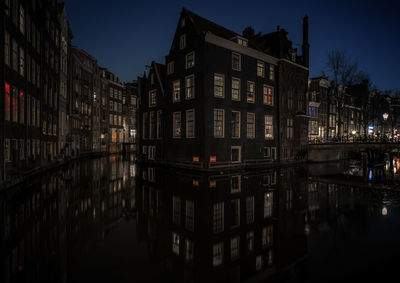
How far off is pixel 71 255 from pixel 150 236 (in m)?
2.48

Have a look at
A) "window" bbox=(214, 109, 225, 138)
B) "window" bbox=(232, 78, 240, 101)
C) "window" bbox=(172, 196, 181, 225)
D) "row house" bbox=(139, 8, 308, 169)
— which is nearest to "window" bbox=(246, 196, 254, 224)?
"window" bbox=(172, 196, 181, 225)

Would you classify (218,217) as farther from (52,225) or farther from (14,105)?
(14,105)

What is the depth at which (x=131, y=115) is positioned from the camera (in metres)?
82.1

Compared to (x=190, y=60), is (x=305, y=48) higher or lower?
higher

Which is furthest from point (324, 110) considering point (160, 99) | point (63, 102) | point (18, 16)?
point (18, 16)

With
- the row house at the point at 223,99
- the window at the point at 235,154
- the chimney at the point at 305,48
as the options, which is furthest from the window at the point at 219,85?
the chimney at the point at 305,48

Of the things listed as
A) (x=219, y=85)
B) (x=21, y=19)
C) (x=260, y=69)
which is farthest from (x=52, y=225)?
(x=260, y=69)

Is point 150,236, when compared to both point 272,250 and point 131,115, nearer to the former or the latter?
point 272,250

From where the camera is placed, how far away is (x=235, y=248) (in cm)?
755

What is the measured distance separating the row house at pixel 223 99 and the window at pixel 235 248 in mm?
19982

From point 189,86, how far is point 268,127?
555 inches

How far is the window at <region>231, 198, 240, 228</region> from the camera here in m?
9.88

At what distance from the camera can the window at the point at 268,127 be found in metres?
36.4

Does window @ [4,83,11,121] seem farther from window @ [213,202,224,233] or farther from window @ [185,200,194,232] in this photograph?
window @ [213,202,224,233]
